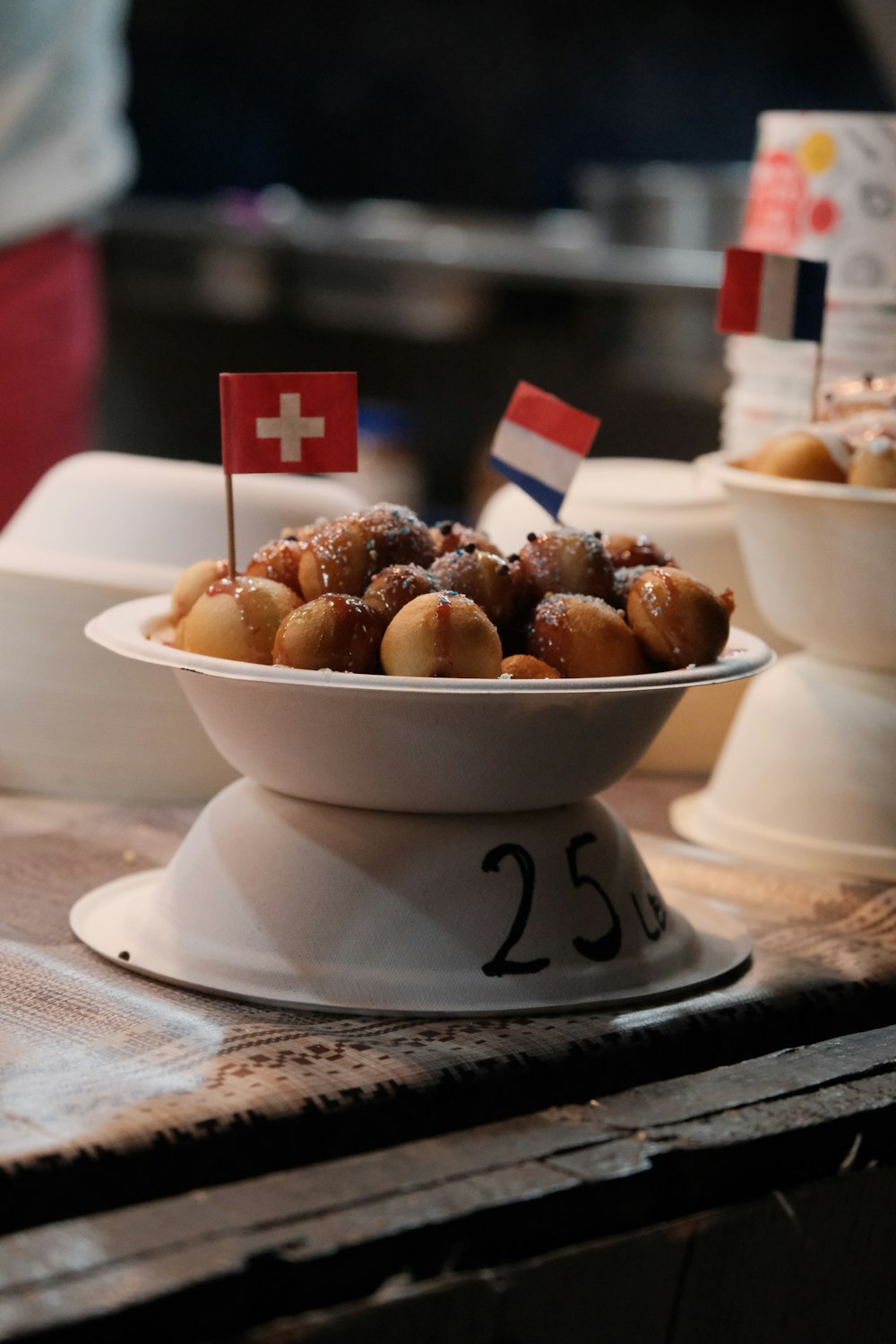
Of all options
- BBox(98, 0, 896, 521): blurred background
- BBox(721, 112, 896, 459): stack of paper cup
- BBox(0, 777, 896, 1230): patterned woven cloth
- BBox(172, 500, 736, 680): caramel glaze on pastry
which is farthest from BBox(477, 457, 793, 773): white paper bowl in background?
BBox(98, 0, 896, 521): blurred background

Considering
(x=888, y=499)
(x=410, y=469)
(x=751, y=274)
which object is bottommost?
(x=410, y=469)

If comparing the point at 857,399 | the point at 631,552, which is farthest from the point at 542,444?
the point at 857,399

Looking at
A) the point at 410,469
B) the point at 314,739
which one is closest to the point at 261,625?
the point at 314,739

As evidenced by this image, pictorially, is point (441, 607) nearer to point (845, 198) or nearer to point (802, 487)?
point (802, 487)

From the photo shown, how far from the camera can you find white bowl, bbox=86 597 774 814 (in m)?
1.05

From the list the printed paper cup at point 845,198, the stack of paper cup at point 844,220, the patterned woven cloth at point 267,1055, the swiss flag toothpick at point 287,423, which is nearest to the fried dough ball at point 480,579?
the swiss flag toothpick at point 287,423

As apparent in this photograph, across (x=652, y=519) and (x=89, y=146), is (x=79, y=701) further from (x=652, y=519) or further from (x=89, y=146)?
(x=89, y=146)

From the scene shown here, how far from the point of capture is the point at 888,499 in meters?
1.40

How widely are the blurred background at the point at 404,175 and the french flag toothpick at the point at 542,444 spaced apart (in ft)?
11.1

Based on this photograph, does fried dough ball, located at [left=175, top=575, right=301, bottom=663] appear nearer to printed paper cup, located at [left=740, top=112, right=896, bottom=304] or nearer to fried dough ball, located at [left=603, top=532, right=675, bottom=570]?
fried dough ball, located at [left=603, top=532, right=675, bottom=570]

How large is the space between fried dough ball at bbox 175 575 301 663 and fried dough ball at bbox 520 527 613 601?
0.18 metres

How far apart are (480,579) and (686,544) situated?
658mm

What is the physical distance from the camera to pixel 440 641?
106 cm

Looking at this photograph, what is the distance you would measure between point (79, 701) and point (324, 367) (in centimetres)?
441
